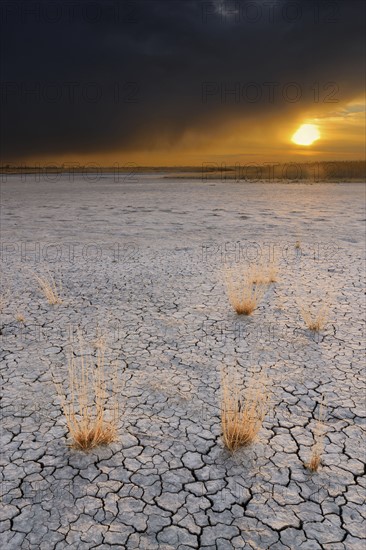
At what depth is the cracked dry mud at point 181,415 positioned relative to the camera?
2.00 m

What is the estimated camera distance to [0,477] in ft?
7.43

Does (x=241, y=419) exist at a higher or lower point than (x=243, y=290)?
lower

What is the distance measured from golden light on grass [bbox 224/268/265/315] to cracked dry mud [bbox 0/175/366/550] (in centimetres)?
12

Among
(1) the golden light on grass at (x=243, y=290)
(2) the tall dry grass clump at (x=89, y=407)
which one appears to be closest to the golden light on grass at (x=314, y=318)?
(1) the golden light on grass at (x=243, y=290)

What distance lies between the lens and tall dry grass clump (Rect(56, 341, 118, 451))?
8.09 feet

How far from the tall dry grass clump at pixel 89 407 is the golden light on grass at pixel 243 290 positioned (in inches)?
66.3

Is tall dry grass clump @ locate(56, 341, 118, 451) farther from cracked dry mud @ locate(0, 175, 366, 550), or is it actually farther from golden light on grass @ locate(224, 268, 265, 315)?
golden light on grass @ locate(224, 268, 265, 315)

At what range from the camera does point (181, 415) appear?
9.37 feet

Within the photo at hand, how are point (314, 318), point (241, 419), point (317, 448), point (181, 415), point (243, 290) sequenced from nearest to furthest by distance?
1. point (317, 448)
2. point (241, 419)
3. point (181, 415)
4. point (314, 318)
5. point (243, 290)

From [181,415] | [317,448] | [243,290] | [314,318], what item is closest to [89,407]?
[181,415]

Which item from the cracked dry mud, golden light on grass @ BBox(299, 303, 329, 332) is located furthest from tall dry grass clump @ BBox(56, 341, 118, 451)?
golden light on grass @ BBox(299, 303, 329, 332)

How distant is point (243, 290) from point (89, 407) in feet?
9.69

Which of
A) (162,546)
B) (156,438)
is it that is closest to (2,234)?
(156,438)

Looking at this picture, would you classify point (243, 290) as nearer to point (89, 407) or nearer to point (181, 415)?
point (181, 415)
